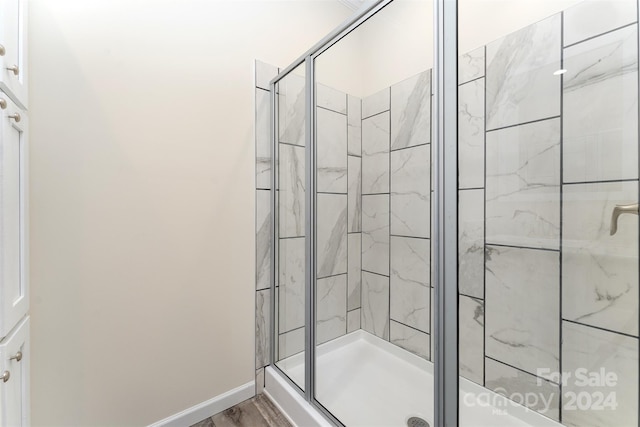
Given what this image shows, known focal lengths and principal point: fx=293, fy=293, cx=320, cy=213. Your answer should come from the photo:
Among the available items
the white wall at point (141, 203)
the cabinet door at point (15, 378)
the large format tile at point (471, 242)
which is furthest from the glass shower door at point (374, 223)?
the cabinet door at point (15, 378)

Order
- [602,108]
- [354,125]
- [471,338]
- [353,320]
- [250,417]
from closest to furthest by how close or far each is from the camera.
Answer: [602,108] → [471,338] → [250,417] → [354,125] → [353,320]

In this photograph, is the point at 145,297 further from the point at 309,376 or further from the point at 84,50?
the point at 84,50

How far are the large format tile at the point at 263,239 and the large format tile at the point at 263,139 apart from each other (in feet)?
0.24

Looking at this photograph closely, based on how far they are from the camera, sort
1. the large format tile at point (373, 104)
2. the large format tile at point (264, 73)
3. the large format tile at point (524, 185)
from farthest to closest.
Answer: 1. the large format tile at point (373, 104)
2. the large format tile at point (264, 73)
3. the large format tile at point (524, 185)

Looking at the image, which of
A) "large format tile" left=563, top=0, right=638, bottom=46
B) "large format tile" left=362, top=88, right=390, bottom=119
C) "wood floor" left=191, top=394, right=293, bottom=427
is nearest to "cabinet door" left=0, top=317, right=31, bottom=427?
"wood floor" left=191, top=394, right=293, bottom=427

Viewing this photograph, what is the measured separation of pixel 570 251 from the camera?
0.99m

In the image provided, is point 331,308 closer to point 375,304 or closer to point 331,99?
point 375,304

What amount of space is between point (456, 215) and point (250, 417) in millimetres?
1322

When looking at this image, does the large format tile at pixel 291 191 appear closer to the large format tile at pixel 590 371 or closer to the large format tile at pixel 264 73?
the large format tile at pixel 264 73

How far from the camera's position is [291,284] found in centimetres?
151

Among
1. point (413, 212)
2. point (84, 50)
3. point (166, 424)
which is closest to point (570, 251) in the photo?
point (413, 212)

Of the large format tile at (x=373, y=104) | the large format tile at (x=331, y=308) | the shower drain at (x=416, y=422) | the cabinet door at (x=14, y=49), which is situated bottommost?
the shower drain at (x=416, y=422)

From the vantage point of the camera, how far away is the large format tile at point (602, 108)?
2.87ft

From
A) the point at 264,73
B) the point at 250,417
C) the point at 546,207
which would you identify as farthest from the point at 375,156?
the point at 250,417
